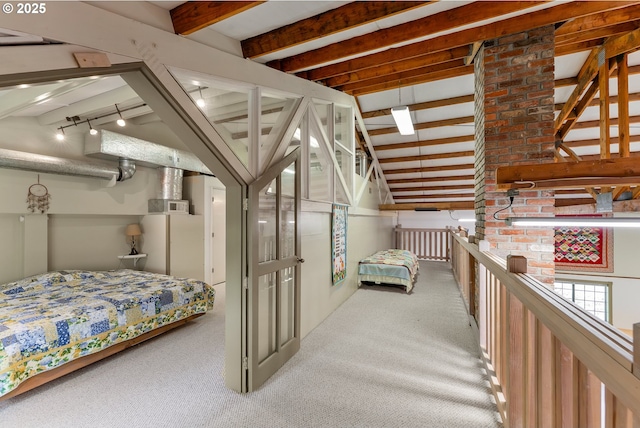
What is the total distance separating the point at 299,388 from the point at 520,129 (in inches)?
122

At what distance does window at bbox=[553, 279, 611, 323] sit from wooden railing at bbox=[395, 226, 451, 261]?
2.73 metres

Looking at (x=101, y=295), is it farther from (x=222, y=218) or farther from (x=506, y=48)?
(x=506, y=48)

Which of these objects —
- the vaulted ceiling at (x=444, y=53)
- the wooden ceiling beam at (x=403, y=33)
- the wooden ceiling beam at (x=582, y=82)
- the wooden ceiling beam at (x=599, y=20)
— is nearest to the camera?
the vaulted ceiling at (x=444, y=53)

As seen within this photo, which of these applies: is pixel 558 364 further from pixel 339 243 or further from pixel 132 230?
pixel 132 230

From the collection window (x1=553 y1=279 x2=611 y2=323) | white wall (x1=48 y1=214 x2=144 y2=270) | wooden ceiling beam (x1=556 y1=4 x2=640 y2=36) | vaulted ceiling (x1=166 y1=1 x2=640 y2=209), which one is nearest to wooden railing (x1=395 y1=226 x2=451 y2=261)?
window (x1=553 y1=279 x2=611 y2=323)

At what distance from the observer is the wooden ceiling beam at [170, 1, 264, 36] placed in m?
1.73

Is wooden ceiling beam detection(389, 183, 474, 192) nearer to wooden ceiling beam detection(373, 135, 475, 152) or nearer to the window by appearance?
wooden ceiling beam detection(373, 135, 475, 152)

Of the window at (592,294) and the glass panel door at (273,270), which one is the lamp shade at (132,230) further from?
the window at (592,294)

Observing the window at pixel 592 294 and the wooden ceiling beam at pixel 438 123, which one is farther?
the window at pixel 592 294

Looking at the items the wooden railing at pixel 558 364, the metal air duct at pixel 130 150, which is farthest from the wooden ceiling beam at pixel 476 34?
the metal air duct at pixel 130 150

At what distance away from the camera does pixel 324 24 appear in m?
2.17

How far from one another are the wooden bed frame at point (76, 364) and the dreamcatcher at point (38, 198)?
242 cm

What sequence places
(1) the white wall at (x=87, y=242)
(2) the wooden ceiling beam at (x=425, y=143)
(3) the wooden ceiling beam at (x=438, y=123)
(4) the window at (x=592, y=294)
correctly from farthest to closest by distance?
(4) the window at (x=592, y=294) < (2) the wooden ceiling beam at (x=425, y=143) < (3) the wooden ceiling beam at (x=438, y=123) < (1) the white wall at (x=87, y=242)

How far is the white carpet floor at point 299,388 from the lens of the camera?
6.12ft
